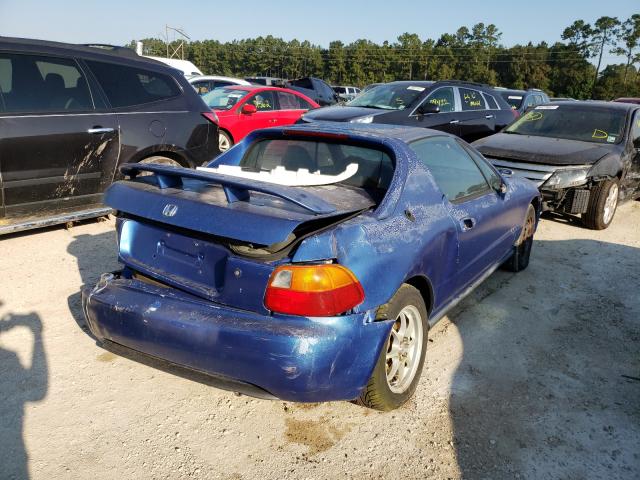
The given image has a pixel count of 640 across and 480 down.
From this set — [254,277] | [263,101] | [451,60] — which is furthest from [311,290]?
[451,60]

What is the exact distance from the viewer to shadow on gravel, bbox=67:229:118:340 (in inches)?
156

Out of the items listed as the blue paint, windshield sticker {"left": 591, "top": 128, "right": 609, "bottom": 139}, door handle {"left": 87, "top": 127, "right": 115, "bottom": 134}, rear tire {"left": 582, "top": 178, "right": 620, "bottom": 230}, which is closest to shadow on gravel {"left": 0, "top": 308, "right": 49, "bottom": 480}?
the blue paint

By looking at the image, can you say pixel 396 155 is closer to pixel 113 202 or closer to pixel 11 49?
pixel 113 202

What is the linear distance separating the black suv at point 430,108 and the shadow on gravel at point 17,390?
221 inches

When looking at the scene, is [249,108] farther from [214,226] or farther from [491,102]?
[214,226]

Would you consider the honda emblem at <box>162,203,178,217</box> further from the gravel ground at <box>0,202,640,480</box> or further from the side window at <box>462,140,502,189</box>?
the side window at <box>462,140,502,189</box>

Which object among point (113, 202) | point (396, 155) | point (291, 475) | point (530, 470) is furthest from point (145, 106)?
point (530, 470)

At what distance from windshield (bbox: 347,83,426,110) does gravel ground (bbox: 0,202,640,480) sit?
5364mm

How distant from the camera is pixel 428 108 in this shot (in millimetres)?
8453

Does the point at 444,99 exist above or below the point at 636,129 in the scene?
above

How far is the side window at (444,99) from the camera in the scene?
8906mm

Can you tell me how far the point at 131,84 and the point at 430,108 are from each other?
4.71 m

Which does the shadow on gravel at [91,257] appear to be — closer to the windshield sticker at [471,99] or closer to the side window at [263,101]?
the side window at [263,101]

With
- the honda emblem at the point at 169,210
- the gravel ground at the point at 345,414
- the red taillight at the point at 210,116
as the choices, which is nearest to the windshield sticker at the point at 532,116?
the gravel ground at the point at 345,414
